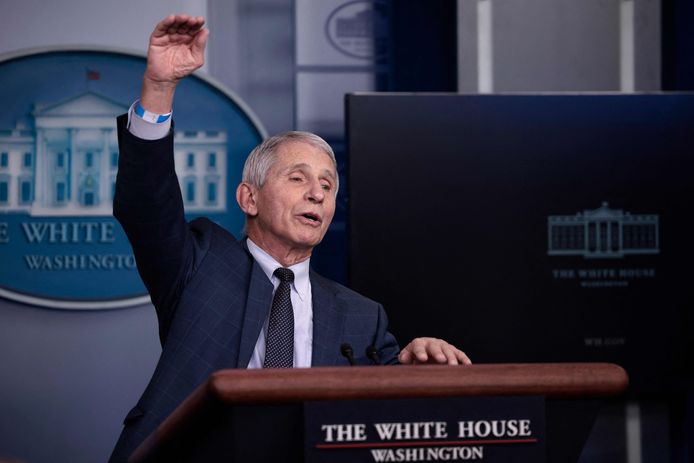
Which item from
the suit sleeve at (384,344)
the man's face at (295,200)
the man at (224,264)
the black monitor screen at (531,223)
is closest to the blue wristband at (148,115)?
the man at (224,264)

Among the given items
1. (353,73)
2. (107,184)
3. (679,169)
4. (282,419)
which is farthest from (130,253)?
(282,419)

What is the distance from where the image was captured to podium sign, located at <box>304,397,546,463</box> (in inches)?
40.6

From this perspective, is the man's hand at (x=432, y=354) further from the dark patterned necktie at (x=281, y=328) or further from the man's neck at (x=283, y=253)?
the man's neck at (x=283, y=253)

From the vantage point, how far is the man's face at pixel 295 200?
2.04 meters

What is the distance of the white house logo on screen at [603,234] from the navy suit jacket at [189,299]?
40.2 inches

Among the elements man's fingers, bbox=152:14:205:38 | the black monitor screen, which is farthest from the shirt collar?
the black monitor screen

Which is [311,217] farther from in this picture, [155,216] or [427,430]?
[427,430]

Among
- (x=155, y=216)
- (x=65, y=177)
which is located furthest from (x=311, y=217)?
(x=65, y=177)

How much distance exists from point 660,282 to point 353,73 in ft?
4.16

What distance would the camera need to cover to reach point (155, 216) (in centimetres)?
183

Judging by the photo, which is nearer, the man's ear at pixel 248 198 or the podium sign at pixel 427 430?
the podium sign at pixel 427 430

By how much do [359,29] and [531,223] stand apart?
0.99 m

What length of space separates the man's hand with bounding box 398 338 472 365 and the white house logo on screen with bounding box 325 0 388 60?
2.00 metres

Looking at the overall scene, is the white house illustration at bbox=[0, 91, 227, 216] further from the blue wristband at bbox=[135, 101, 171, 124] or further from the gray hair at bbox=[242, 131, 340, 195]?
the blue wristband at bbox=[135, 101, 171, 124]
